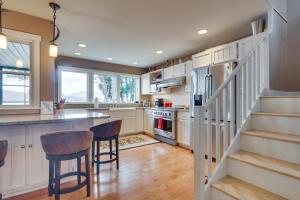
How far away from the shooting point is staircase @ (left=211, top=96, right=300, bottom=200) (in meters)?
1.39

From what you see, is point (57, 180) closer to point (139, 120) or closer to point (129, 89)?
point (139, 120)

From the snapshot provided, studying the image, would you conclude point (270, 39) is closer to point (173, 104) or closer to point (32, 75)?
point (173, 104)

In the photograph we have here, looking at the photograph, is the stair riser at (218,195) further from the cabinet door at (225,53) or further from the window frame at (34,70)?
the window frame at (34,70)

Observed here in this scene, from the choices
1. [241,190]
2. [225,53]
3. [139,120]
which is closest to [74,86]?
[139,120]

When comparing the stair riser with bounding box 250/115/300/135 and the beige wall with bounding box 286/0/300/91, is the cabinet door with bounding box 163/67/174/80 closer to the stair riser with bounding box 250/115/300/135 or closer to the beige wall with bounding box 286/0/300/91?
the beige wall with bounding box 286/0/300/91

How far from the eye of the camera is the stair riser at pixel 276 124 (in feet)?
5.79

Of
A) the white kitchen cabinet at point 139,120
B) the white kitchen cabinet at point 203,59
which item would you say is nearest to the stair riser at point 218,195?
the white kitchen cabinet at point 203,59

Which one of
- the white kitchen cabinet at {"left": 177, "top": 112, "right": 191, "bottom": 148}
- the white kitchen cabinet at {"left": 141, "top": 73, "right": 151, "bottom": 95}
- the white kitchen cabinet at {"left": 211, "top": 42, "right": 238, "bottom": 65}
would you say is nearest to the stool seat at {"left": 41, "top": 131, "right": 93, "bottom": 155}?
the white kitchen cabinet at {"left": 177, "top": 112, "right": 191, "bottom": 148}

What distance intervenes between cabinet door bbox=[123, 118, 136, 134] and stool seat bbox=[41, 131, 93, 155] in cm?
346

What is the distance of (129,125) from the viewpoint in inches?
209

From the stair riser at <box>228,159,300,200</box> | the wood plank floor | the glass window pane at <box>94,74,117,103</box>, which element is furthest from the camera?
the glass window pane at <box>94,74,117,103</box>

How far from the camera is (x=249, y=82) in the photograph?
7.25 ft

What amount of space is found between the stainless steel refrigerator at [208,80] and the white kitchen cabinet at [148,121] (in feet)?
6.21

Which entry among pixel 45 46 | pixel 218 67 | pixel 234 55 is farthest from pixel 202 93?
pixel 45 46
